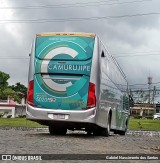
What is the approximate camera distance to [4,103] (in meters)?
106

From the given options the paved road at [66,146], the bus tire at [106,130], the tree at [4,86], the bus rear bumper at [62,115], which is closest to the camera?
the paved road at [66,146]

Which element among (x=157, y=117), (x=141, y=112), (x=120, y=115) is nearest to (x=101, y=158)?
(x=120, y=115)

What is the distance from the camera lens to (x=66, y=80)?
49.5 feet

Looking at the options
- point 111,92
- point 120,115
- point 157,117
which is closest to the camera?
point 111,92

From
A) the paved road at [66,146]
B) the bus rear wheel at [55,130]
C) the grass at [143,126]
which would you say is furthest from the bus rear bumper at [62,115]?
the grass at [143,126]

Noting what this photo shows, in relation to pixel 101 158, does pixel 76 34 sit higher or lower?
higher

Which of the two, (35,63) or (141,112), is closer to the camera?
(35,63)

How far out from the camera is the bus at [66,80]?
15.0 meters

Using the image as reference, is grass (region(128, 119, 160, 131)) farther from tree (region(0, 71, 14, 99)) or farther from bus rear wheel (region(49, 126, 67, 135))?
tree (region(0, 71, 14, 99))

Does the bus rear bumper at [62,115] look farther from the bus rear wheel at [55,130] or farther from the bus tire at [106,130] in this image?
the bus rear wheel at [55,130]

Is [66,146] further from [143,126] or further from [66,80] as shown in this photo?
[143,126]

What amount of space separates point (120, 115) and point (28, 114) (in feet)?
23.8

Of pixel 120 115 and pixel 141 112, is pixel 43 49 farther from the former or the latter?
pixel 141 112

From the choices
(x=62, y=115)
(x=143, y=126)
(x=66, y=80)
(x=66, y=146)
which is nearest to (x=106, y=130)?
(x=62, y=115)
